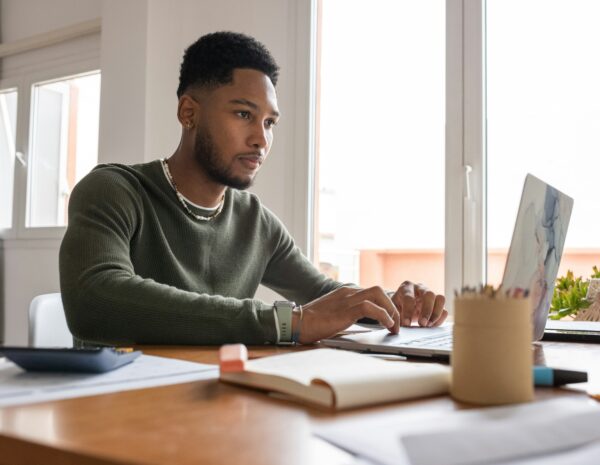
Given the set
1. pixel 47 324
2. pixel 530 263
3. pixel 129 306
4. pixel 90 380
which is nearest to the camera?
pixel 90 380

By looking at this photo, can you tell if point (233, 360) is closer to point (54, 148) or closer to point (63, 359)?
point (63, 359)

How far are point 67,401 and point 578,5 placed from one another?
7.24 feet

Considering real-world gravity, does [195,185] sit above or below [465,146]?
below

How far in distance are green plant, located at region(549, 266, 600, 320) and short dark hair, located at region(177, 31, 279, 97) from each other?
3.40 feet

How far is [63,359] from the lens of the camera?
0.70 meters

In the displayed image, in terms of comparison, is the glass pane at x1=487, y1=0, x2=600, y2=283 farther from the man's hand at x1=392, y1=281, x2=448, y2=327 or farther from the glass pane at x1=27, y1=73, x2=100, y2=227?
the glass pane at x1=27, y1=73, x2=100, y2=227

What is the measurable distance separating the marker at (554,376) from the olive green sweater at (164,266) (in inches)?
18.2

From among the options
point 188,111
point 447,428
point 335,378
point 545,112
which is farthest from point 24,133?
point 447,428

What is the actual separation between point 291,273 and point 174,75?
4.65ft

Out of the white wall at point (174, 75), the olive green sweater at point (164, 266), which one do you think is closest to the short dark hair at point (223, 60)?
the olive green sweater at point (164, 266)

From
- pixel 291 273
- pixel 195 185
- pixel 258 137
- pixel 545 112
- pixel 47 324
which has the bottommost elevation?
pixel 47 324

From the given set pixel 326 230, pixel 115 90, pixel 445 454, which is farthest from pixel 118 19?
pixel 445 454

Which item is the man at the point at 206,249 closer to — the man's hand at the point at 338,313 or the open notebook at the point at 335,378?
the man's hand at the point at 338,313

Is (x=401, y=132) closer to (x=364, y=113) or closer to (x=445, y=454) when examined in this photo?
(x=364, y=113)
